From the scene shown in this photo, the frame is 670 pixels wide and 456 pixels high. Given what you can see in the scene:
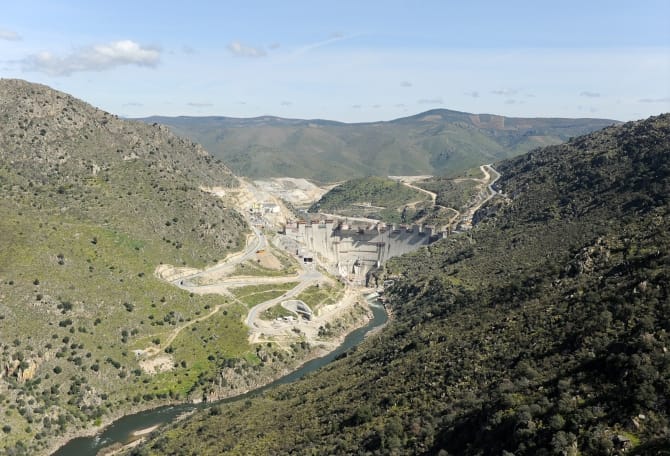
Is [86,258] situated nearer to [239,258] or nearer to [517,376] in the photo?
[239,258]

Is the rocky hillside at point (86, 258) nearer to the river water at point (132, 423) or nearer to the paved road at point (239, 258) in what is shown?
the river water at point (132, 423)

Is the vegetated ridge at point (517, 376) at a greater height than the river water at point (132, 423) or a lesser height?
greater

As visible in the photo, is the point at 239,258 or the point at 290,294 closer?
the point at 290,294

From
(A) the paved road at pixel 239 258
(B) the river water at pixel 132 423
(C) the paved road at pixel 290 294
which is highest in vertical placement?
(A) the paved road at pixel 239 258

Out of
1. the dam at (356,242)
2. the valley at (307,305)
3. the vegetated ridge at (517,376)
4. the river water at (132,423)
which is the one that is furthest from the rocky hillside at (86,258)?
the dam at (356,242)

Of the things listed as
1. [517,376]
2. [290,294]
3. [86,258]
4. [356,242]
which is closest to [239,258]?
[290,294]
